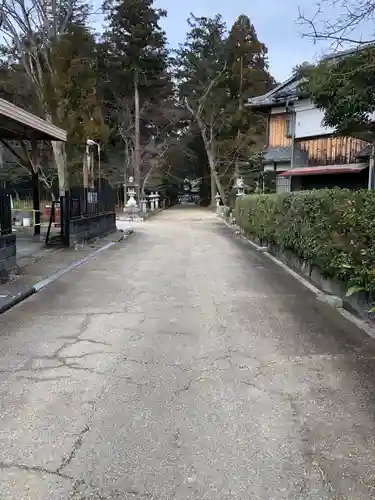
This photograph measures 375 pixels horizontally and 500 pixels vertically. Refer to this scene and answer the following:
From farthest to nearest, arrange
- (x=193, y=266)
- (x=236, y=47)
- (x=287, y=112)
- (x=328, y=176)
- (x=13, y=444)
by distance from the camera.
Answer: (x=236, y=47)
(x=287, y=112)
(x=328, y=176)
(x=193, y=266)
(x=13, y=444)

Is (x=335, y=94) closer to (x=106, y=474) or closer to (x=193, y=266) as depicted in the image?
(x=193, y=266)

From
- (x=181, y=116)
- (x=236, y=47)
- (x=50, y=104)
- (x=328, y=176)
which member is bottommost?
(x=328, y=176)

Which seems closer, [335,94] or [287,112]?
[335,94]

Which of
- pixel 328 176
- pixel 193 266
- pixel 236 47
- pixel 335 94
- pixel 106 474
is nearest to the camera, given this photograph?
pixel 106 474

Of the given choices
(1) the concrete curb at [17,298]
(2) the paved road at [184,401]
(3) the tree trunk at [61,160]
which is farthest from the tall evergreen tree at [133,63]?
(2) the paved road at [184,401]

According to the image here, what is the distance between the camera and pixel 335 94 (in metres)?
9.12

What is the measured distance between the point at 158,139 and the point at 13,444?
4017cm

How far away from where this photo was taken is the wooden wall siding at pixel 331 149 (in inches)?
774

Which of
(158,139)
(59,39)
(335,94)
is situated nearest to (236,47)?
(158,139)

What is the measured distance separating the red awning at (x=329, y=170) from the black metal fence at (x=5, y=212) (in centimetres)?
1417

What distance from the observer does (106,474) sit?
260 cm

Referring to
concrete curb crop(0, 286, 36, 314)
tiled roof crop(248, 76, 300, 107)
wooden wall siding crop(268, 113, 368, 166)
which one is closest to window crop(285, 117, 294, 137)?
wooden wall siding crop(268, 113, 368, 166)

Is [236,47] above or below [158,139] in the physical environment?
above

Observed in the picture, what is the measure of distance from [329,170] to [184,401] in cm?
1781
